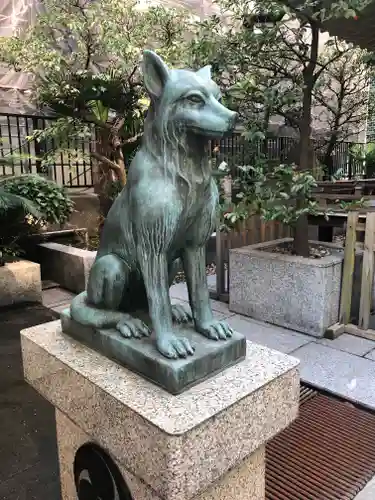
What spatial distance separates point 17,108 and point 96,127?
333 centimetres

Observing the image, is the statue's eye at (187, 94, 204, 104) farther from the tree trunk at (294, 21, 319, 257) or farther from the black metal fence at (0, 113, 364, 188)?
the black metal fence at (0, 113, 364, 188)

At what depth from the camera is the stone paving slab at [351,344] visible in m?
3.73

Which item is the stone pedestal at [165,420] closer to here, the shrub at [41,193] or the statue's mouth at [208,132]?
the statue's mouth at [208,132]

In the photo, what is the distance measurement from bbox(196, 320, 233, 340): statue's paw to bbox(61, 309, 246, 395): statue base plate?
0.02 metres

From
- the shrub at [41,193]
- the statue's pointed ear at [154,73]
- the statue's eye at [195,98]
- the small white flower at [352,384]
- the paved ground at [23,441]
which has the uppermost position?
the statue's pointed ear at [154,73]

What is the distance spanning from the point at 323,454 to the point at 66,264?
4171mm

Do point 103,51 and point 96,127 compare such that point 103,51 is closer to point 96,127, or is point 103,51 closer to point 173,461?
point 96,127

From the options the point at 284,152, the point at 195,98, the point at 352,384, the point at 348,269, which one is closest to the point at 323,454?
the point at 352,384

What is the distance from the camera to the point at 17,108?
9164 mm

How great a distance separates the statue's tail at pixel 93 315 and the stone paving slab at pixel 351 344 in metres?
2.65

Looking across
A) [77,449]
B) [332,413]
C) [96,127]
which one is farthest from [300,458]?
[96,127]

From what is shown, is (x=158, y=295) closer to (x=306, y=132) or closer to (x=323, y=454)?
(x=323, y=454)

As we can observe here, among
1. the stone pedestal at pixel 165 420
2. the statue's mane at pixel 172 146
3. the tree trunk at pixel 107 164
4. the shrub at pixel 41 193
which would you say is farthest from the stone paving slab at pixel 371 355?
the tree trunk at pixel 107 164

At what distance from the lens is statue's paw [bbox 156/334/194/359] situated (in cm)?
147
